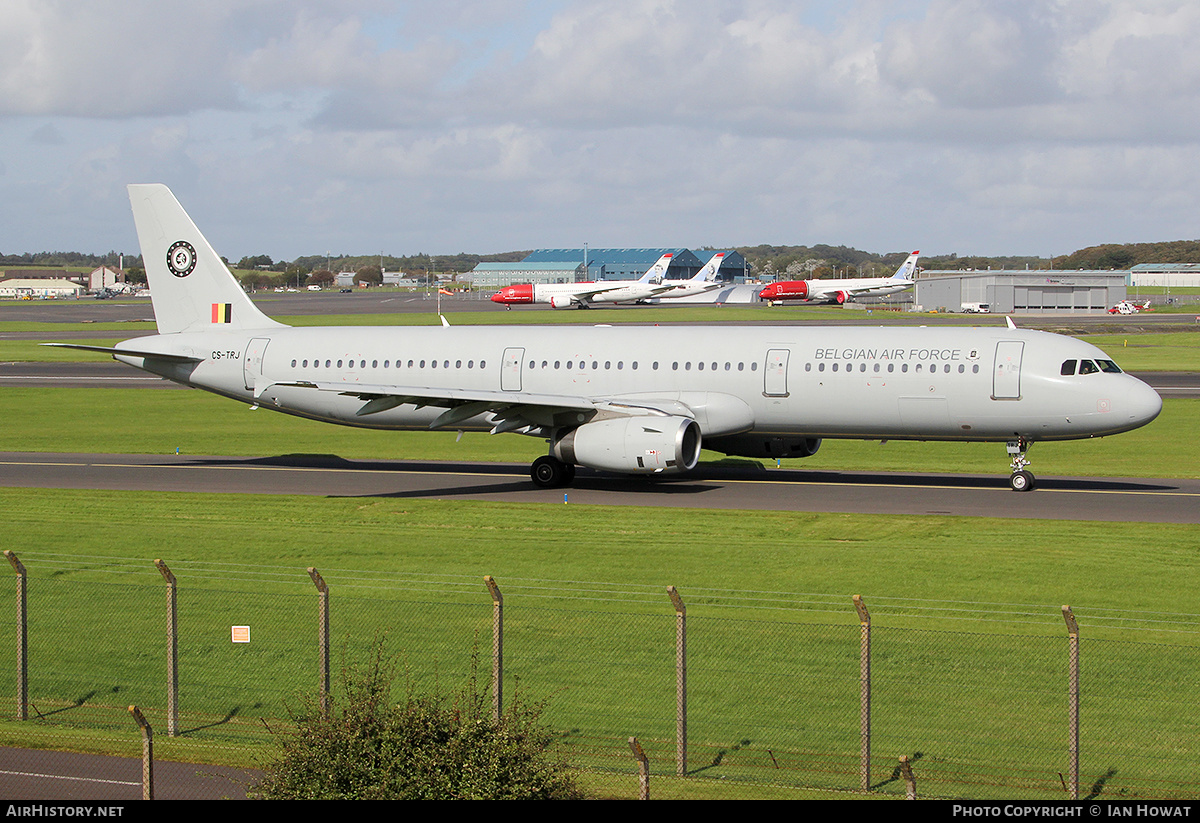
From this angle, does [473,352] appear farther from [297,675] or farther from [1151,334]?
[1151,334]

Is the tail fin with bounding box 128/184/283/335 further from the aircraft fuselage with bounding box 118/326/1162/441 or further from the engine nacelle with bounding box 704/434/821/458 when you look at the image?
the engine nacelle with bounding box 704/434/821/458

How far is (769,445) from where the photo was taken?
114 feet

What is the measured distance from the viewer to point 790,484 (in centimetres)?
3375

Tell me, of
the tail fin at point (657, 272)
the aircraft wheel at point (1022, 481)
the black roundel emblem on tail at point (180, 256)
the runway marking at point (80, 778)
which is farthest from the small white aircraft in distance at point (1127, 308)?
the runway marking at point (80, 778)

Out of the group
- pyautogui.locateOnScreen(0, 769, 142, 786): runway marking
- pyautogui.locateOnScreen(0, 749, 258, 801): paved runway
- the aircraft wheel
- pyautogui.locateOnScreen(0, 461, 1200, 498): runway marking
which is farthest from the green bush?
pyautogui.locateOnScreen(0, 461, 1200, 498): runway marking

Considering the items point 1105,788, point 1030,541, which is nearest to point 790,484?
point 1030,541

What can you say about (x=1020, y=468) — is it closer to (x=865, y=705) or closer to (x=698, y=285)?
(x=865, y=705)

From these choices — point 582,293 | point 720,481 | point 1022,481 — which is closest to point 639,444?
point 720,481

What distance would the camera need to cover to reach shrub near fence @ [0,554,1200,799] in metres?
13.2

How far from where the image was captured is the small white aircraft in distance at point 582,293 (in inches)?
6767

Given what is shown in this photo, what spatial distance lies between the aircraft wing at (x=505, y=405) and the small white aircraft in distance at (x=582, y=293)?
452ft

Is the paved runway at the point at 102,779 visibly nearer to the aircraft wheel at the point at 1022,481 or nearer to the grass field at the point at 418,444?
the aircraft wheel at the point at 1022,481

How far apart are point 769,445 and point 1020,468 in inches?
264

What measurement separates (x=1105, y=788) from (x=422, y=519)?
1850 cm
